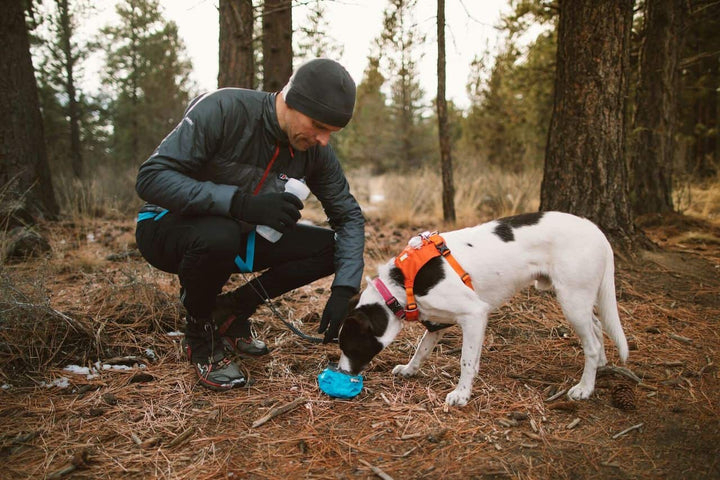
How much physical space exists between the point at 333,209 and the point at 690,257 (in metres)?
3.82

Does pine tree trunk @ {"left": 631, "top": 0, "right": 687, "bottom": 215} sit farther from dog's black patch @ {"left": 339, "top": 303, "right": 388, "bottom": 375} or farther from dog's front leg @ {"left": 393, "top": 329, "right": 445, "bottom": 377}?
dog's black patch @ {"left": 339, "top": 303, "right": 388, "bottom": 375}

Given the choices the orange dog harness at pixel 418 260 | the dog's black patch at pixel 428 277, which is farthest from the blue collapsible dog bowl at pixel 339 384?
the dog's black patch at pixel 428 277

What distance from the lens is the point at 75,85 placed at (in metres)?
18.4

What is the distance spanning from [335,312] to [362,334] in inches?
10.7

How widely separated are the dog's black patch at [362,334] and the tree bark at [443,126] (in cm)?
457

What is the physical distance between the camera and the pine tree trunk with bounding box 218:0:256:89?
193 inches

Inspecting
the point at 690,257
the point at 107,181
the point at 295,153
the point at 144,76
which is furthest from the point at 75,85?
the point at 690,257

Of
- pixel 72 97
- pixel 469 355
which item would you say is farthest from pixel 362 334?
pixel 72 97

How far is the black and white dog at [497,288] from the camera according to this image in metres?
2.39

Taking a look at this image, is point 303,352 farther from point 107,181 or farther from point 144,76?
point 144,76

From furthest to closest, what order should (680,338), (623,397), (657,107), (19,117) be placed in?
1. (657,107)
2. (19,117)
3. (680,338)
4. (623,397)

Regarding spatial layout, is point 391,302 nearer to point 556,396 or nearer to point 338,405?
point 338,405

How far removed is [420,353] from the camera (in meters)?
2.65

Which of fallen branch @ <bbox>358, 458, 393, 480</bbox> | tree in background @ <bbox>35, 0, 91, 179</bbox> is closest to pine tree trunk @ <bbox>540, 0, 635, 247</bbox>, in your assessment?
fallen branch @ <bbox>358, 458, 393, 480</bbox>
